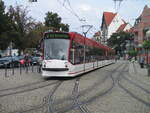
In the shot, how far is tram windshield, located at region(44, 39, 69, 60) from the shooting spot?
1669 centimetres

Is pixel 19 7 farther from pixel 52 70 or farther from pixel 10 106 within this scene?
pixel 10 106

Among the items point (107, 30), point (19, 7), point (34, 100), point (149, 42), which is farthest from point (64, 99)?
point (107, 30)

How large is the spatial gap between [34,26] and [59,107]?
48500mm

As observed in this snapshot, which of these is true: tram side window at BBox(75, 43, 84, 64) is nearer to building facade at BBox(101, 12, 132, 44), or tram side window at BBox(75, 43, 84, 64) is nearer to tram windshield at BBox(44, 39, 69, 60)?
tram windshield at BBox(44, 39, 69, 60)

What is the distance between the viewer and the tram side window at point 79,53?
18.1 meters

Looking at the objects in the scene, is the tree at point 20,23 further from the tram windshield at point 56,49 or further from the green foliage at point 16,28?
the tram windshield at point 56,49

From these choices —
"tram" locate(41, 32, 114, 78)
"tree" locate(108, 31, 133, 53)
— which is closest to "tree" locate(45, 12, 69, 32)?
"tree" locate(108, 31, 133, 53)

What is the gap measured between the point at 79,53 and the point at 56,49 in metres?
2.57

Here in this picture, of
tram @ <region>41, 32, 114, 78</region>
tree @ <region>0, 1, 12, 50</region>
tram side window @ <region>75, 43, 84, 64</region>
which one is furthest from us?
tree @ <region>0, 1, 12, 50</region>

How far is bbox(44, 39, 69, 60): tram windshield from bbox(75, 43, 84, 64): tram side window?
4.41 feet

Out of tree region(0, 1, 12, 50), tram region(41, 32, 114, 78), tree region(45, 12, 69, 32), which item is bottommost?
tram region(41, 32, 114, 78)

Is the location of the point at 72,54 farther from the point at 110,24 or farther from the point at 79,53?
the point at 110,24

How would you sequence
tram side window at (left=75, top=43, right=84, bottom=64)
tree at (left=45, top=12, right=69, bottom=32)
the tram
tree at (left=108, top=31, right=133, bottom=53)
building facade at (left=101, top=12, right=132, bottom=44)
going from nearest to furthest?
the tram
tram side window at (left=75, top=43, right=84, bottom=64)
tree at (left=45, top=12, right=69, bottom=32)
tree at (left=108, top=31, right=133, bottom=53)
building facade at (left=101, top=12, right=132, bottom=44)

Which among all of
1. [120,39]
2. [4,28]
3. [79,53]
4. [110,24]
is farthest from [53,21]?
[79,53]
